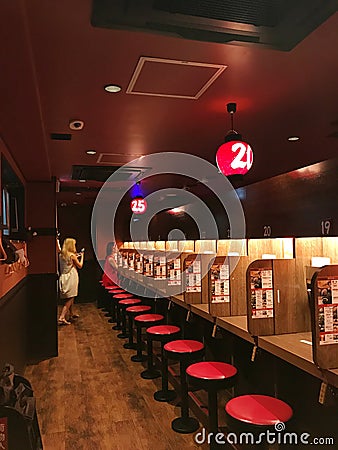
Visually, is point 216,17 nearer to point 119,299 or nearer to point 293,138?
point 293,138

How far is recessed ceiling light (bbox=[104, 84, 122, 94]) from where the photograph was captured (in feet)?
9.50

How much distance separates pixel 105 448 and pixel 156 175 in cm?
439

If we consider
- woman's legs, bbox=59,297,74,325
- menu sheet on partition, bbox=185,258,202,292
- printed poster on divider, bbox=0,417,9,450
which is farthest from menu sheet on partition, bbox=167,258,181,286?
woman's legs, bbox=59,297,74,325

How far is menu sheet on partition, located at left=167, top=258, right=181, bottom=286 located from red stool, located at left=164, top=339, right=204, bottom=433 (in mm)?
1174

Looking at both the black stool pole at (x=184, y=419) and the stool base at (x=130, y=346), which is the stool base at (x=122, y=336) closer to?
the stool base at (x=130, y=346)

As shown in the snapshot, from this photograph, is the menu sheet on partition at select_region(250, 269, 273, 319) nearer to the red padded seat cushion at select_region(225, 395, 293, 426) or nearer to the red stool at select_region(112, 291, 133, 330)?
the red padded seat cushion at select_region(225, 395, 293, 426)

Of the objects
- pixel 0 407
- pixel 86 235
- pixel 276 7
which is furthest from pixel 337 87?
pixel 86 235

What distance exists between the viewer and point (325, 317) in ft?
6.81

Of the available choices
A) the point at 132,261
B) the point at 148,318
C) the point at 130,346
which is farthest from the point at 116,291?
the point at 148,318

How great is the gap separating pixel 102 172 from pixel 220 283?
3452 millimetres

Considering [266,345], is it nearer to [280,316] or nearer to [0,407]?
[280,316]

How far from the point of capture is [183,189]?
8.30 m

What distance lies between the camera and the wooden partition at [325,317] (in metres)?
2.04

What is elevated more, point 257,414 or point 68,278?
point 68,278
